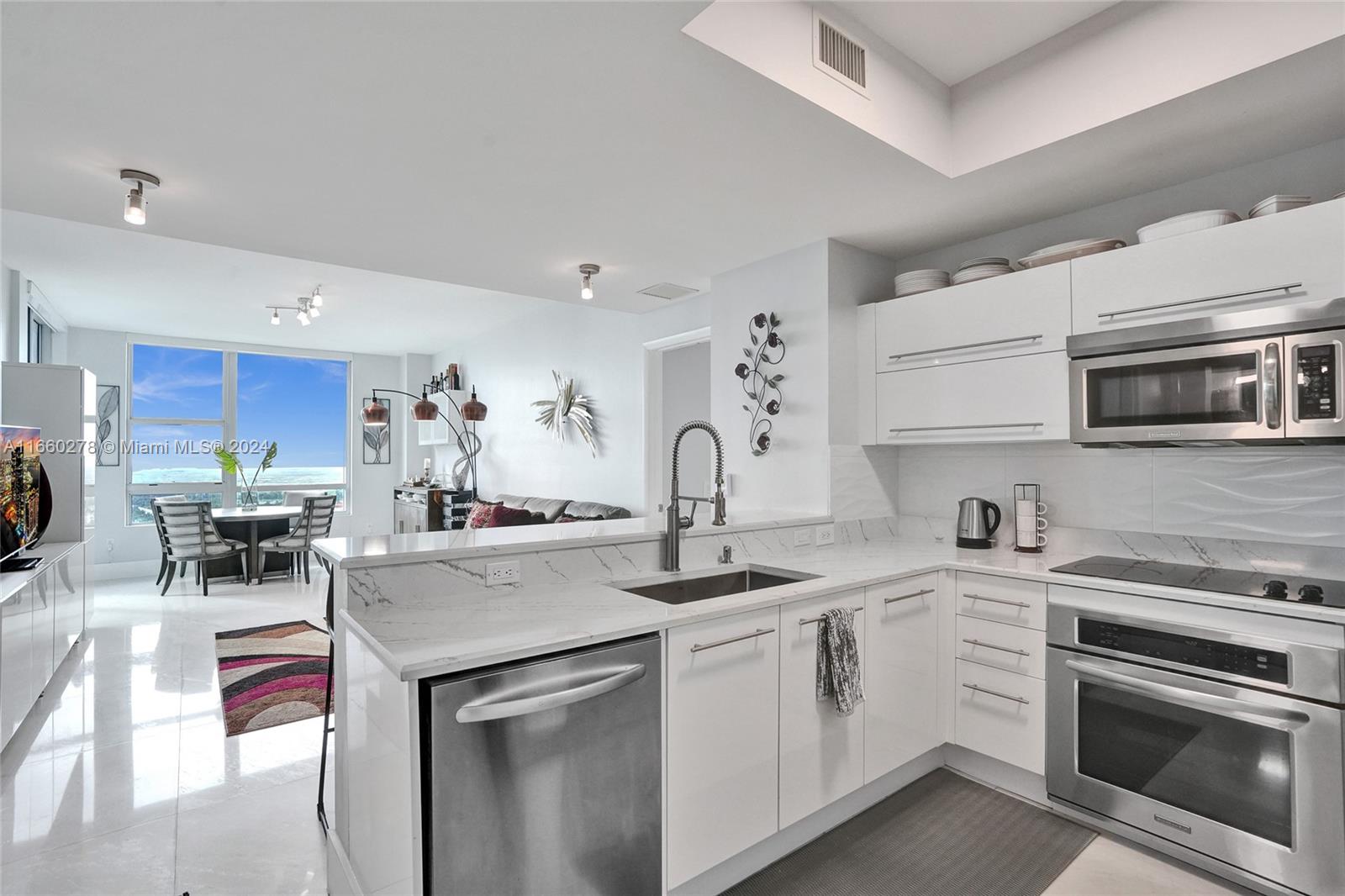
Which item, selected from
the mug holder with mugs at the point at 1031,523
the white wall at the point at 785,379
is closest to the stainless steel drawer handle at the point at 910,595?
the mug holder with mugs at the point at 1031,523

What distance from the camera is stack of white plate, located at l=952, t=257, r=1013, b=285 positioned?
2863mm

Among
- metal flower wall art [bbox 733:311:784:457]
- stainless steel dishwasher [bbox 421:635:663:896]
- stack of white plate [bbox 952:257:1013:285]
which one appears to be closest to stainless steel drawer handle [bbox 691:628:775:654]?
stainless steel dishwasher [bbox 421:635:663:896]

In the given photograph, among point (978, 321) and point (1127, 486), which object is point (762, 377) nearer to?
point (978, 321)

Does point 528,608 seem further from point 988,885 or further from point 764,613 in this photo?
point 988,885

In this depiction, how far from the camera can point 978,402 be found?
2848 millimetres

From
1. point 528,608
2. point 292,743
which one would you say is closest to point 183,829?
point 292,743

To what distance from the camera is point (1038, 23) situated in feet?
6.90

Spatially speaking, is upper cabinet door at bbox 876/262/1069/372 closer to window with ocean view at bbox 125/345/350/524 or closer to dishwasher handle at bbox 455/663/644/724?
dishwasher handle at bbox 455/663/644/724

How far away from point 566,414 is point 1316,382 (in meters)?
4.98

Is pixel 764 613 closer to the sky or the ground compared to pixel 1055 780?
closer to the sky

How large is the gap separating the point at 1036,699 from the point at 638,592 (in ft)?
4.96

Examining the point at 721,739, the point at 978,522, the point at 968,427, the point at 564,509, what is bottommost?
the point at 721,739

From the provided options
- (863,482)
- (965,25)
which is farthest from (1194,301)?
(863,482)

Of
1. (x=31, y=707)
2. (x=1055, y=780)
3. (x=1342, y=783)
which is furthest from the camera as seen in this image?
(x=31, y=707)
